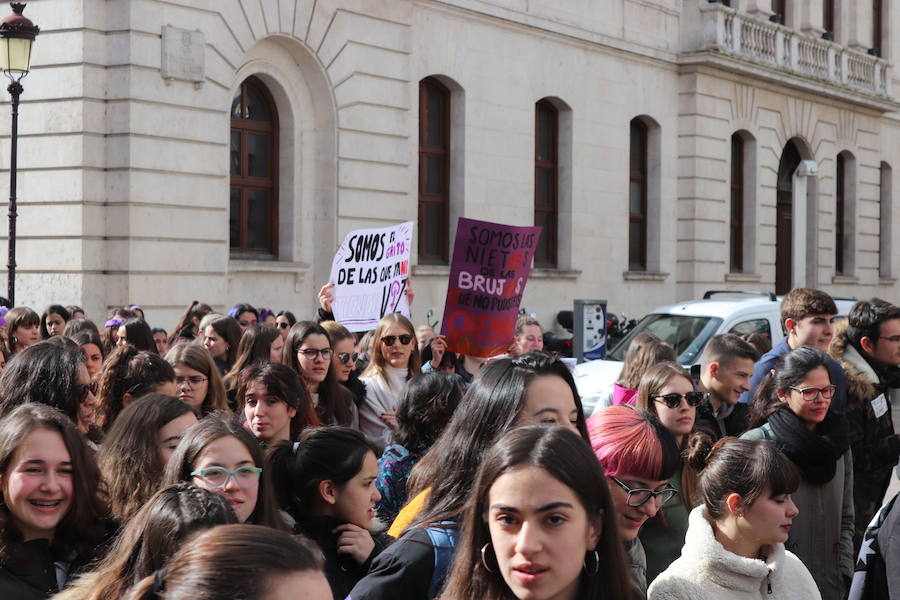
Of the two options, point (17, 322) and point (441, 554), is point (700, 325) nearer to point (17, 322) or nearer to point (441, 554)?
point (17, 322)

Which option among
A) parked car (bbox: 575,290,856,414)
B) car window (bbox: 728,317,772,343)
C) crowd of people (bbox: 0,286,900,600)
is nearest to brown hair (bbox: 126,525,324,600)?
crowd of people (bbox: 0,286,900,600)

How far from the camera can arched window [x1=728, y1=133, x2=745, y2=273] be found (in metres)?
26.8

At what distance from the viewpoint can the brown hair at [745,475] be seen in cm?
416

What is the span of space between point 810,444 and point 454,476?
266 centimetres

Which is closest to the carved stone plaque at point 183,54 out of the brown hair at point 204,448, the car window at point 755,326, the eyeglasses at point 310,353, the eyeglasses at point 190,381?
the car window at point 755,326

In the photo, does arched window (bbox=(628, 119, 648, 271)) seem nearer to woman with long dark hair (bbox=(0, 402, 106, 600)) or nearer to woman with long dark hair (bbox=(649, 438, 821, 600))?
woman with long dark hair (bbox=(649, 438, 821, 600))

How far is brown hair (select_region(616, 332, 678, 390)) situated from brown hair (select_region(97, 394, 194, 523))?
9.60ft

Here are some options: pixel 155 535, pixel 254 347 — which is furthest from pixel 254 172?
pixel 155 535

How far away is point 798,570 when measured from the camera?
13.1ft

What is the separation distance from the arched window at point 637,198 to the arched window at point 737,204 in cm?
296

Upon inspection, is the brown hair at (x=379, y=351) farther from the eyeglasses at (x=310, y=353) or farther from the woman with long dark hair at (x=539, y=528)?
the woman with long dark hair at (x=539, y=528)

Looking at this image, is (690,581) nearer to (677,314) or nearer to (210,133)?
(677,314)

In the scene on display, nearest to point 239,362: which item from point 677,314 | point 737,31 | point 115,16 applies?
point 677,314

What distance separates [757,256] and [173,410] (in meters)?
23.7
